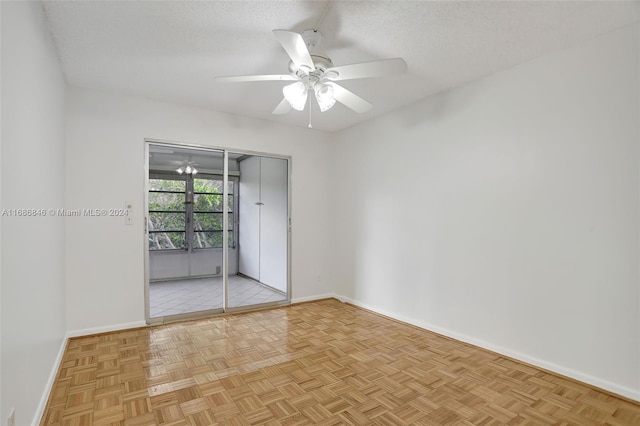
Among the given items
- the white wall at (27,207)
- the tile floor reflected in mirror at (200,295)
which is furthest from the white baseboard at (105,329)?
the white wall at (27,207)

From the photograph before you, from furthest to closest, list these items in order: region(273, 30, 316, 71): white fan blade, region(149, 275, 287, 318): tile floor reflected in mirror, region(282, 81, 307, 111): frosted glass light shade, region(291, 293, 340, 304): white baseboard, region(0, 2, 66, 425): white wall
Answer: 1. region(291, 293, 340, 304): white baseboard
2. region(149, 275, 287, 318): tile floor reflected in mirror
3. region(282, 81, 307, 111): frosted glass light shade
4. region(273, 30, 316, 71): white fan blade
5. region(0, 2, 66, 425): white wall

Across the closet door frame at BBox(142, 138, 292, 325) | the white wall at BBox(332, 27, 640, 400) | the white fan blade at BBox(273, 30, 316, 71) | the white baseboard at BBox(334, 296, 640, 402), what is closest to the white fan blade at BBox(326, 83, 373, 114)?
the white fan blade at BBox(273, 30, 316, 71)

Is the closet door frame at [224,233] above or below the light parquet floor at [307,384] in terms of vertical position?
above

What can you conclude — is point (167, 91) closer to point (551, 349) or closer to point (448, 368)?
point (448, 368)

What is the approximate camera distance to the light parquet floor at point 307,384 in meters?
1.92

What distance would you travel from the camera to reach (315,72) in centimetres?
218

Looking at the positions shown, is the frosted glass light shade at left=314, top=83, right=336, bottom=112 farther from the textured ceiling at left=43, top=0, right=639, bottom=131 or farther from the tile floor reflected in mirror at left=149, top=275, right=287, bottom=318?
the tile floor reflected in mirror at left=149, top=275, right=287, bottom=318

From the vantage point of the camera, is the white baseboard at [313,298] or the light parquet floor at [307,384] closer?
the light parquet floor at [307,384]

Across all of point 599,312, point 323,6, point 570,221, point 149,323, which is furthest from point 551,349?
point 149,323

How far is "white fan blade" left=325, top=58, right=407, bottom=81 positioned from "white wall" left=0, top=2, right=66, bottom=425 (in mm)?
1642

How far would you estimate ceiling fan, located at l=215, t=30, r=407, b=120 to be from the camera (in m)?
1.90

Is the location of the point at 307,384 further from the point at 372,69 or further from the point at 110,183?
the point at 110,183

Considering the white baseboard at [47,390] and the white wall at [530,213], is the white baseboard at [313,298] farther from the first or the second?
the white baseboard at [47,390]

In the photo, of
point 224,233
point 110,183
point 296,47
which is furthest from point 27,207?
point 224,233
